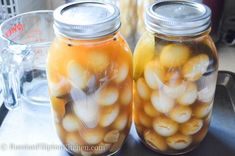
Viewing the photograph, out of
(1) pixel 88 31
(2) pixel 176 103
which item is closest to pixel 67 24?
(1) pixel 88 31

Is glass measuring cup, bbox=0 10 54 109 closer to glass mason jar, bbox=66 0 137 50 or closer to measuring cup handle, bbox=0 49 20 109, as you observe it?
measuring cup handle, bbox=0 49 20 109

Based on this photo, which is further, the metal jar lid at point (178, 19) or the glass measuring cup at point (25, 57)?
the glass measuring cup at point (25, 57)

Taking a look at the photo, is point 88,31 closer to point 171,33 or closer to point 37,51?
point 171,33

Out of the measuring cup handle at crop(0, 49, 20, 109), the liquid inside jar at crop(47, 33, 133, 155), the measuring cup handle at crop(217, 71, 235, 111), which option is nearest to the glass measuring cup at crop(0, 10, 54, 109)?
the measuring cup handle at crop(0, 49, 20, 109)

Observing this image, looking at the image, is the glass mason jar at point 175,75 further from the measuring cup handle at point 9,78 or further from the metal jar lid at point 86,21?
Answer: the measuring cup handle at point 9,78

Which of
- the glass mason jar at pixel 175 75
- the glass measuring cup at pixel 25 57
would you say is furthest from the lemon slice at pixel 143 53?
the glass measuring cup at pixel 25 57

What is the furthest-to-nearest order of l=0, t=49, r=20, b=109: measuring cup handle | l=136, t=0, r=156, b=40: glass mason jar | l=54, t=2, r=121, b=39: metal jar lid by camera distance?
l=136, t=0, r=156, b=40: glass mason jar < l=0, t=49, r=20, b=109: measuring cup handle < l=54, t=2, r=121, b=39: metal jar lid

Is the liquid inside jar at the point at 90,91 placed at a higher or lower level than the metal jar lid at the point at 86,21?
lower

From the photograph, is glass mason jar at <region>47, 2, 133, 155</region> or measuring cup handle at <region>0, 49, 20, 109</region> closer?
glass mason jar at <region>47, 2, 133, 155</region>
